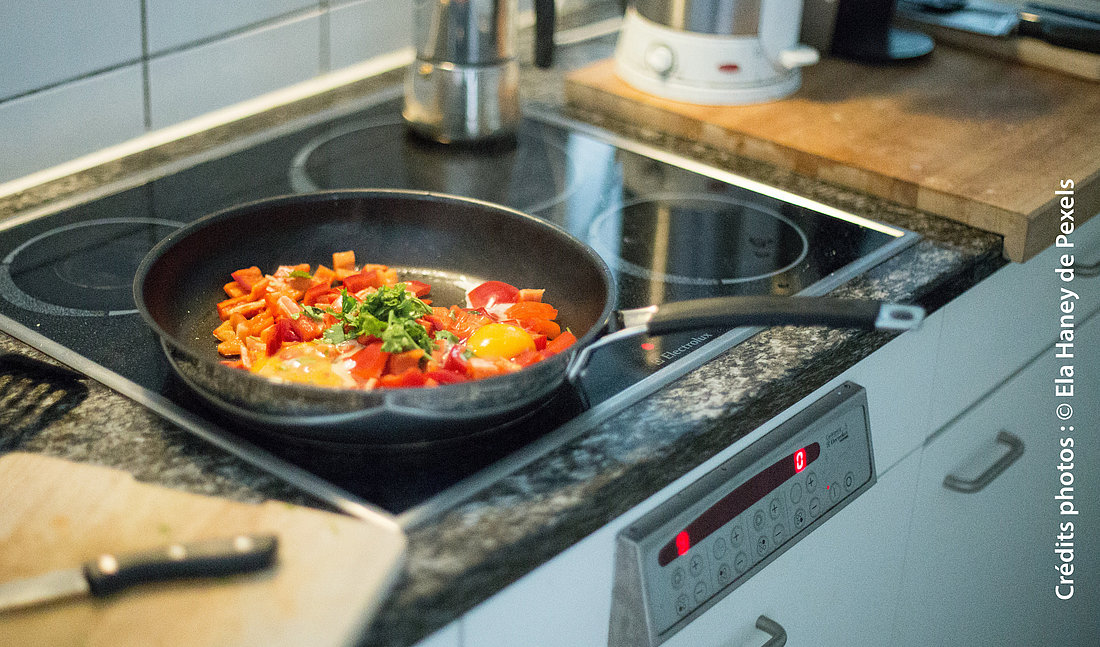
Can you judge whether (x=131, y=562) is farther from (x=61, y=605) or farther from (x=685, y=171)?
(x=685, y=171)

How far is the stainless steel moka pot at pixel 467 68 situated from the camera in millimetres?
1219

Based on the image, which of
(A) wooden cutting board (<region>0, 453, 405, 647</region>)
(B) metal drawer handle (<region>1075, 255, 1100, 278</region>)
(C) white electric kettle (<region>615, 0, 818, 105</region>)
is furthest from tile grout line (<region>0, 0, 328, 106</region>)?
(B) metal drawer handle (<region>1075, 255, 1100, 278</region>)

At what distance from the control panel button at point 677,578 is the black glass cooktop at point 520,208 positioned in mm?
128

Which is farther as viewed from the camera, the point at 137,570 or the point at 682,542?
the point at 682,542

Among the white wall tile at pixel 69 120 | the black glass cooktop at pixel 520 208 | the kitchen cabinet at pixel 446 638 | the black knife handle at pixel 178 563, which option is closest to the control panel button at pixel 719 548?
the black glass cooktop at pixel 520 208

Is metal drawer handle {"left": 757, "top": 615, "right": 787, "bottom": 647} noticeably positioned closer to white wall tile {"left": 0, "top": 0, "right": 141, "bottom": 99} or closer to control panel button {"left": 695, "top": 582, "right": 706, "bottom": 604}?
control panel button {"left": 695, "top": 582, "right": 706, "bottom": 604}

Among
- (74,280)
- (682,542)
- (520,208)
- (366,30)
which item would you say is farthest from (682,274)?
(366,30)

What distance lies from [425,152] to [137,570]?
2.54 feet

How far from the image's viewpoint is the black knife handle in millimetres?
606

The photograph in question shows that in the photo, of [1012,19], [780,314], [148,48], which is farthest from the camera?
[1012,19]

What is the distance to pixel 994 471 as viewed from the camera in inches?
49.8

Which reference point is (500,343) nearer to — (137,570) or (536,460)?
(536,460)

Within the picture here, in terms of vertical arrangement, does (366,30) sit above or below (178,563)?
above

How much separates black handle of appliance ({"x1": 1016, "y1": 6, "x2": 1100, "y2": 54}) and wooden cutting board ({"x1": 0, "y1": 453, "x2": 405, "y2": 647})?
1244mm
